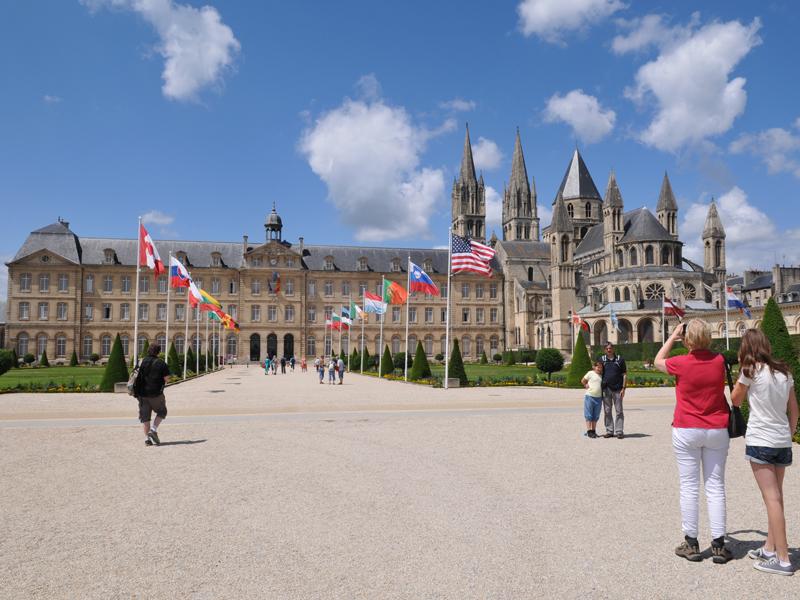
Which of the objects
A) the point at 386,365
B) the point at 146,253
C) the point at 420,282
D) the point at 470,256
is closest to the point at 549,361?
the point at 420,282

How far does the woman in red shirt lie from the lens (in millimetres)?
5035

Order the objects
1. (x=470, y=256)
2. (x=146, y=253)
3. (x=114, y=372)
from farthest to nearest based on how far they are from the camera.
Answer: (x=470, y=256)
(x=146, y=253)
(x=114, y=372)

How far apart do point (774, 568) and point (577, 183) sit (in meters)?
98.5

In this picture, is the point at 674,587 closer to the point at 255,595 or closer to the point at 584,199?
the point at 255,595

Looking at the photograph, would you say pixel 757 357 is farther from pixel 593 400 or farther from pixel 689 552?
pixel 593 400

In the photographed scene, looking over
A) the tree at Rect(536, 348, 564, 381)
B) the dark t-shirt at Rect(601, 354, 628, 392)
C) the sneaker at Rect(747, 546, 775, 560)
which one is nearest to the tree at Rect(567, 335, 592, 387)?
the tree at Rect(536, 348, 564, 381)

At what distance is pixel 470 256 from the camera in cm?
2534

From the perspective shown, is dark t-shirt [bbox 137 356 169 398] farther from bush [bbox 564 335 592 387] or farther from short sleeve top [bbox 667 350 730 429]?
bush [bbox 564 335 592 387]

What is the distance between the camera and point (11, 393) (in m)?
22.9

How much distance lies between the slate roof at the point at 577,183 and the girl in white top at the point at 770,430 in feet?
314

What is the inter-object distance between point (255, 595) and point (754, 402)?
3870 mm

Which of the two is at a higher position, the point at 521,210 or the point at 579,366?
the point at 521,210

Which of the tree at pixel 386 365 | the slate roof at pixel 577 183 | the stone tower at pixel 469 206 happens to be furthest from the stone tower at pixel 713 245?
the tree at pixel 386 365

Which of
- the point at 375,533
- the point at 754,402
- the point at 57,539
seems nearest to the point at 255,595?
the point at 375,533
